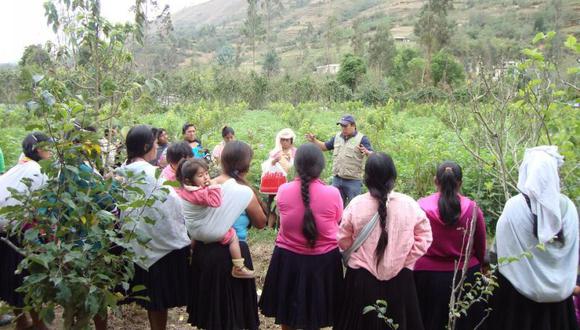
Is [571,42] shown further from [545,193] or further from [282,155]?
[282,155]

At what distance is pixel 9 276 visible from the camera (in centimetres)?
316

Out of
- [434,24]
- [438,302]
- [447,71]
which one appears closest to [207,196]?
[438,302]

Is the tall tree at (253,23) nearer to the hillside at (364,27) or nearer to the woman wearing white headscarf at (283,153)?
the hillside at (364,27)

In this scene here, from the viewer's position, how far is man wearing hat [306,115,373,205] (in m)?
5.25

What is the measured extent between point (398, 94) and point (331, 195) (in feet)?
84.5

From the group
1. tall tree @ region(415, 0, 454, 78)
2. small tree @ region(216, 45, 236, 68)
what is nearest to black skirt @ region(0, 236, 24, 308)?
tall tree @ region(415, 0, 454, 78)

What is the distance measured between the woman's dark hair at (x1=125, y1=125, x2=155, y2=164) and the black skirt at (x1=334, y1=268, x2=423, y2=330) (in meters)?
1.47

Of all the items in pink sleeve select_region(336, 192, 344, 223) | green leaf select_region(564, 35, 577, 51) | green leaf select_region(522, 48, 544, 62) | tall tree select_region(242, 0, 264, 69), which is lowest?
pink sleeve select_region(336, 192, 344, 223)

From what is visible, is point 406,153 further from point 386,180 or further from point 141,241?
point 141,241

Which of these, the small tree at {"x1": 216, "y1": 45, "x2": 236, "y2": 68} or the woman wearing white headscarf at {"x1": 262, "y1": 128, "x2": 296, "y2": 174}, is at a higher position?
the woman wearing white headscarf at {"x1": 262, "y1": 128, "x2": 296, "y2": 174}

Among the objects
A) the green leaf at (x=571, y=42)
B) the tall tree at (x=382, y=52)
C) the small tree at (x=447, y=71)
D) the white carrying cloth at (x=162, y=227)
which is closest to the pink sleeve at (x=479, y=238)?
the green leaf at (x=571, y=42)

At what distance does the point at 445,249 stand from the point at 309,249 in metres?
0.79

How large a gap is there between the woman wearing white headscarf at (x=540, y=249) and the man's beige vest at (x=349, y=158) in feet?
9.12

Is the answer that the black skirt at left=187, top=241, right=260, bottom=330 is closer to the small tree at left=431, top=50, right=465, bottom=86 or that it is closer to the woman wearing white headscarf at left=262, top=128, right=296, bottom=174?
the woman wearing white headscarf at left=262, top=128, right=296, bottom=174
